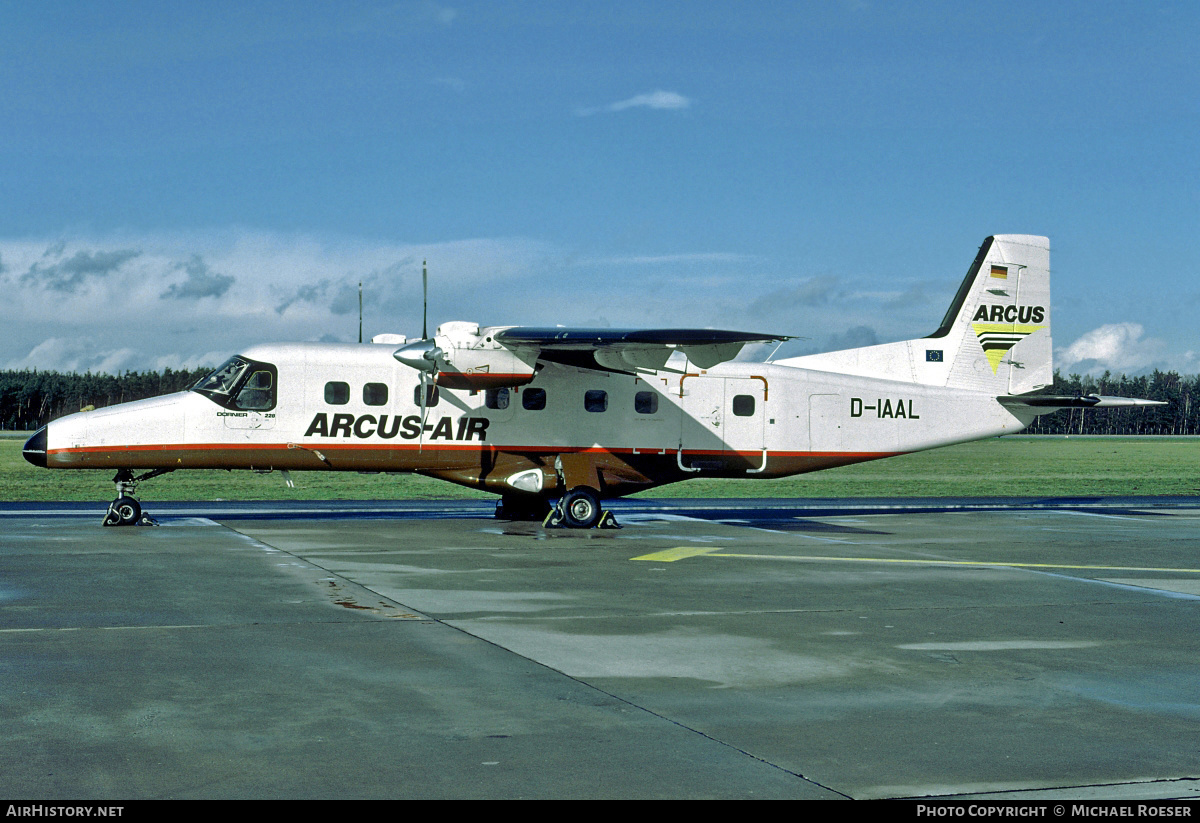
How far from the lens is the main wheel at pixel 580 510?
1969 cm

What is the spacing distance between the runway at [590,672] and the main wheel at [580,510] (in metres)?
3.47

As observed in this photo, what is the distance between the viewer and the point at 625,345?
18375mm

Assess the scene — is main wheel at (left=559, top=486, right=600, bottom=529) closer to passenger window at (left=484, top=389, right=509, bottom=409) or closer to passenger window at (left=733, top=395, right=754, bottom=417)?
passenger window at (left=484, top=389, right=509, bottom=409)

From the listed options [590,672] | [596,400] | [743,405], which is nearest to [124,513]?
[596,400]

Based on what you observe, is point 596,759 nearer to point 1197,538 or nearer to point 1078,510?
point 1197,538

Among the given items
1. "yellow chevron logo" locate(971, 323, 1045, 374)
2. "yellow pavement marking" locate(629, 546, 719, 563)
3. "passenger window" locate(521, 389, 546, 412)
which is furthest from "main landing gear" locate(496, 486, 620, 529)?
"yellow chevron logo" locate(971, 323, 1045, 374)

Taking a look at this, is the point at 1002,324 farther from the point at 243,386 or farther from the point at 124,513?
the point at 124,513

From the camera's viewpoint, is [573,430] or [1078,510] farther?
[1078,510]

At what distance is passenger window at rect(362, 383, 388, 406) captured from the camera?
19.7 meters

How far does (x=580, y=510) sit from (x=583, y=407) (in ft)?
6.41

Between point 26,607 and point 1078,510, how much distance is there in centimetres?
2259

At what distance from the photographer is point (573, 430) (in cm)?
2030

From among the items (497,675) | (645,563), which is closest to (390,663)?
(497,675)

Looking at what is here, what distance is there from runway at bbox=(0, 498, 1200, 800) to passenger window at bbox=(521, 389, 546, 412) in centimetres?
447
